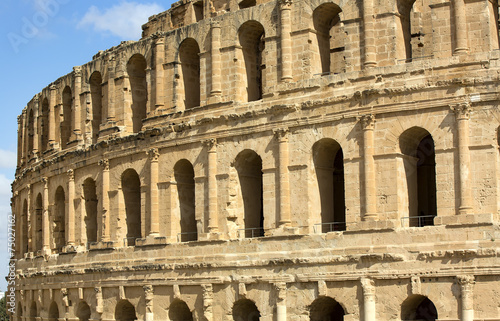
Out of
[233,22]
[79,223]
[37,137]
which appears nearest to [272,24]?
[233,22]

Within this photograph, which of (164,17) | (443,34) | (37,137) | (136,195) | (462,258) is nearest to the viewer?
→ (462,258)

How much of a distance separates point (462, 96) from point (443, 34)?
211cm

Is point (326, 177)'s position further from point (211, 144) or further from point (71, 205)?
point (71, 205)

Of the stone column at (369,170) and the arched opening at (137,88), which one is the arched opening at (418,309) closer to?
the stone column at (369,170)

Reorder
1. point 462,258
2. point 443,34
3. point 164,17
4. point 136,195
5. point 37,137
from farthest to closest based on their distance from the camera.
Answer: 1. point 37,137
2. point 164,17
3. point 136,195
4. point 443,34
5. point 462,258

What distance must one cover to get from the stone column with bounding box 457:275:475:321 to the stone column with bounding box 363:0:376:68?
6916mm

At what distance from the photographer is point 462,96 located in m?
26.8

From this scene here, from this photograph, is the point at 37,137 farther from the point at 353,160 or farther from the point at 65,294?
the point at 353,160

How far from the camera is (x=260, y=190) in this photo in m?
32.6

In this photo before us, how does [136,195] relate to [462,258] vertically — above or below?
above

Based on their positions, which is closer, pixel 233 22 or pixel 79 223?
pixel 233 22

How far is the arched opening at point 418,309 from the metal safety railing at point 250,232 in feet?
18.8

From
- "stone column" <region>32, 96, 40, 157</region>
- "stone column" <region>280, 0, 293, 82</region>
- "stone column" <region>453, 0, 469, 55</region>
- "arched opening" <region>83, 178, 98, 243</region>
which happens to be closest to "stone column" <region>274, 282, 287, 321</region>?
"stone column" <region>280, 0, 293, 82</region>

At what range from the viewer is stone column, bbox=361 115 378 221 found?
27.9 m
